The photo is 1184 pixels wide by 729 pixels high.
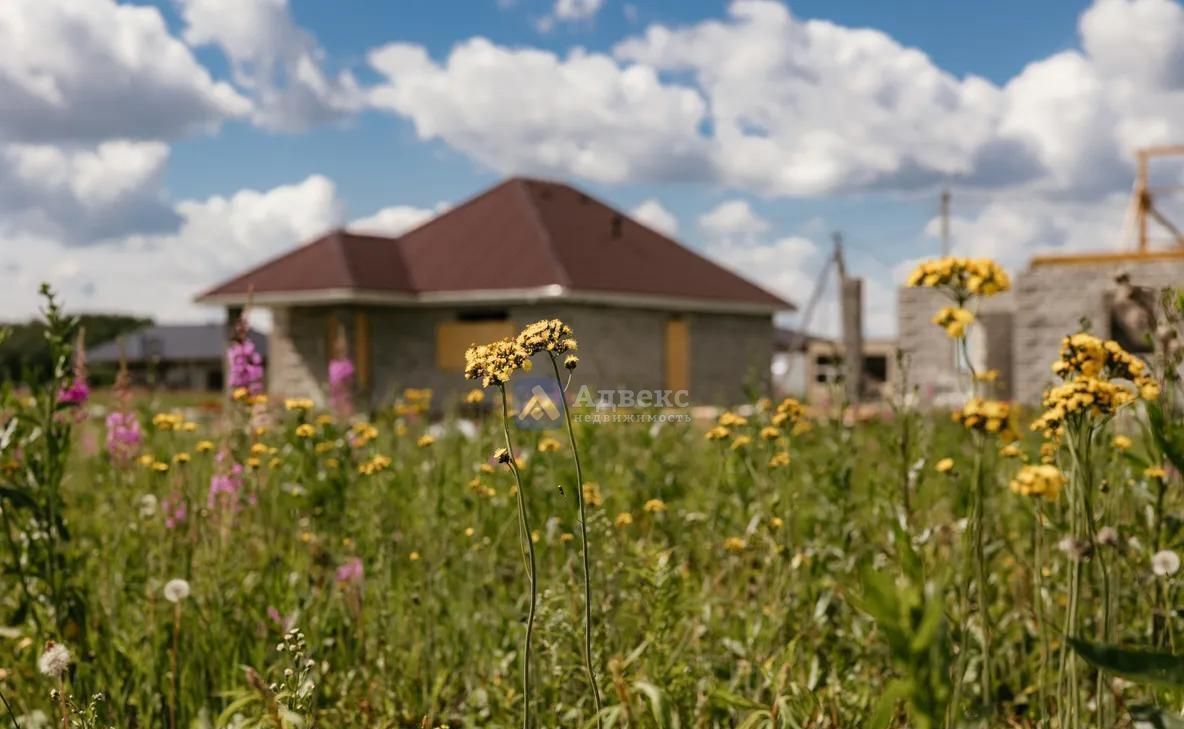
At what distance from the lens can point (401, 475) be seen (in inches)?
200

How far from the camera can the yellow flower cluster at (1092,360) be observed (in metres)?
2.07

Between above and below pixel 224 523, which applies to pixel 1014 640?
below

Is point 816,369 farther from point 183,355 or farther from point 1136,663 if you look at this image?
point 183,355

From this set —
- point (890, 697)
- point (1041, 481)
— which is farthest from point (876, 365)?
point (890, 697)

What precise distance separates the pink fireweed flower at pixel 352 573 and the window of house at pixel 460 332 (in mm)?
15434

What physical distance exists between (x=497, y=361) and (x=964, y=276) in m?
1.22

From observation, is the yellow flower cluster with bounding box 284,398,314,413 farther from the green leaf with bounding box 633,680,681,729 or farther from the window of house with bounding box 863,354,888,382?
the window of house with bounding box 863,354,888,382

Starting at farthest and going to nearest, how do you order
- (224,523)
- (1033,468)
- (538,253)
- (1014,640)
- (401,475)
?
(538,253), (401,475), (224,523), (1014,640), (1033,468)

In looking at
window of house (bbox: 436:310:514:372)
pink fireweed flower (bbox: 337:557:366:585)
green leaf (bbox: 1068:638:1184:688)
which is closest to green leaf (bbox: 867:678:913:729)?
green leaf (bbox: 1068:638:1184:688)

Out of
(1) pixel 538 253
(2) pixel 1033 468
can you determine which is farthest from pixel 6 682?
(1) pixel 538 253

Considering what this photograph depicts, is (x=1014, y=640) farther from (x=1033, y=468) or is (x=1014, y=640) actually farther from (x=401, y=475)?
(x=401, y=475)

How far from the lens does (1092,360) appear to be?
2.08 meters

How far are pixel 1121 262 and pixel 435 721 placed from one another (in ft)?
45.8

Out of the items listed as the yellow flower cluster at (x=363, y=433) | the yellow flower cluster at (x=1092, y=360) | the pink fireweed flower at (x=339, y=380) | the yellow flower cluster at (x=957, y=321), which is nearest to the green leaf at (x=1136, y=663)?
the yellow flower cluster at (x=1092, y=360)
